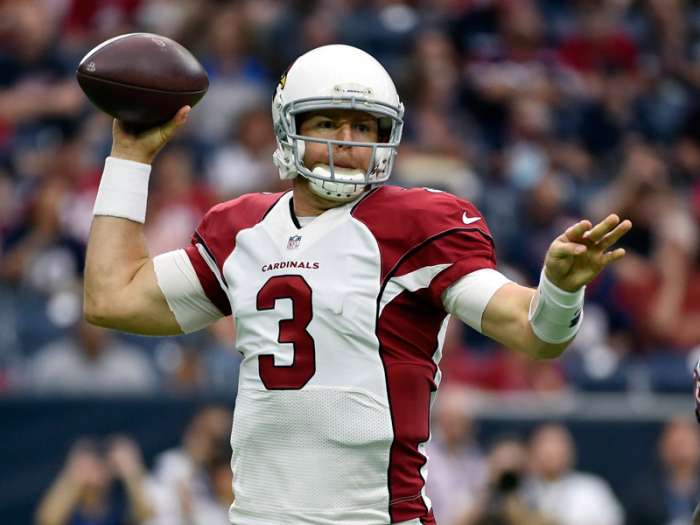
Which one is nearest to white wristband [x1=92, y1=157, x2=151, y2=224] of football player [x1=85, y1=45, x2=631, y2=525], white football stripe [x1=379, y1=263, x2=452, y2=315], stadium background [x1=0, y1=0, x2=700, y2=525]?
football player [x1=85, y1=45, x2=631, y2=525]

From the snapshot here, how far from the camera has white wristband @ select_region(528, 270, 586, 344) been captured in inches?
134

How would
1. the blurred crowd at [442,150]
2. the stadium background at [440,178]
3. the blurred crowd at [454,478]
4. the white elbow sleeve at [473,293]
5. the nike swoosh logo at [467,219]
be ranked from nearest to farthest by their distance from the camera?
the white elbow sleeve at [473,293]
the nike swoosh logo at [467,219]
the blurred crowd at [454,478]
the stadium background at [440,178]
the blurred crowd at [442,150]

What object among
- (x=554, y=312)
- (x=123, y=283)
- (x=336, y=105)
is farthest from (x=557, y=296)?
(x=123, y=283)

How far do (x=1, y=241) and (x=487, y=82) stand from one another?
3.78 m

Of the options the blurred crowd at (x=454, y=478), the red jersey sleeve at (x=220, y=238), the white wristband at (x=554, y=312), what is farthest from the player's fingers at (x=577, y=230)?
the blurred crowd at (x=454, y=478)

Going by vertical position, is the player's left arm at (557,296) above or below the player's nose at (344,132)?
below

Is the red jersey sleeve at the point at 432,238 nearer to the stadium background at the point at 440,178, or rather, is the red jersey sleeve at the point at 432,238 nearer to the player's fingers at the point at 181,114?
the player's fingers at the point at 181,114

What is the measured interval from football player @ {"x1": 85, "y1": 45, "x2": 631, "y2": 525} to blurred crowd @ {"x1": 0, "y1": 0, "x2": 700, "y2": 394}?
4.38 metres

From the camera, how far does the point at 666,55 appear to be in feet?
37.6

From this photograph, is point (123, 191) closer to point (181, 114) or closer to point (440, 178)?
point (181, 114)

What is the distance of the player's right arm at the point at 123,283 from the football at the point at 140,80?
7 centimetres

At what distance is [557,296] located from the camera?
11.1ft

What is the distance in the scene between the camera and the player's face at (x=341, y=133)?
3734mm

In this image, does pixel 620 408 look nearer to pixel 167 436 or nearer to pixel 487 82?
pixel 167 436
